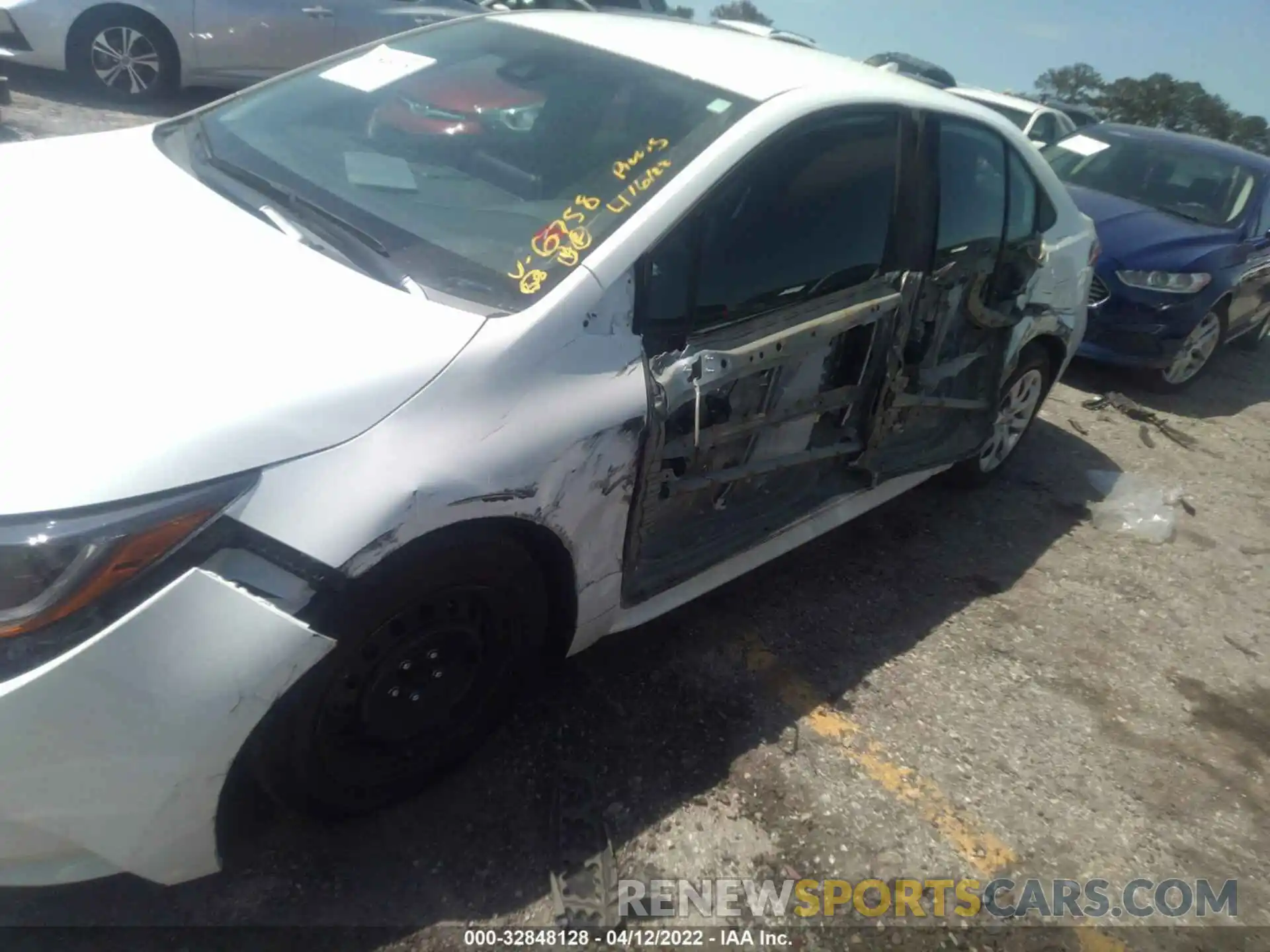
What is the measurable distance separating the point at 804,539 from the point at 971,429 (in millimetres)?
1139

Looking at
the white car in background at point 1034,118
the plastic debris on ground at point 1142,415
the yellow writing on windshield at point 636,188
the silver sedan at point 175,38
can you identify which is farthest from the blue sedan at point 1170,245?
the silver sedan at point 175,38

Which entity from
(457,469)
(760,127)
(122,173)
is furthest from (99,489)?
(760,127)

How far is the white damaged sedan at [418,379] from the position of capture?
1735 mm

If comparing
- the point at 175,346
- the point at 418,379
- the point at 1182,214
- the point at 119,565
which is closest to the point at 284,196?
the point at 175,346

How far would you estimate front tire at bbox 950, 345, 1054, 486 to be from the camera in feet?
13.9

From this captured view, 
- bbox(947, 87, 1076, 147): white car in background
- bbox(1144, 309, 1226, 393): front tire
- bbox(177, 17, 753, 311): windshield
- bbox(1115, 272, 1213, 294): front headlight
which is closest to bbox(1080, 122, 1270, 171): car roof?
bbox(1144, 309, 1226, 393): front tire

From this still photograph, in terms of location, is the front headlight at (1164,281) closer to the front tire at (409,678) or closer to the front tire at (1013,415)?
the front tire at (1013,415)

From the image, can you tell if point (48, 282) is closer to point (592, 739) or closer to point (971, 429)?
point (592, 739)

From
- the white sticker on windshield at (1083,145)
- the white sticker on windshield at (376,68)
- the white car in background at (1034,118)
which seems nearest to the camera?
the white sticker on windshield at (376,68)

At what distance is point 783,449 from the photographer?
9.78ft

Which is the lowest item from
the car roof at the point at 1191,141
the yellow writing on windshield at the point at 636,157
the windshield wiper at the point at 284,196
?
the car roof at the point at 1191,141

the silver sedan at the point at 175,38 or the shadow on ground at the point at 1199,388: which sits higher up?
the silver sedan at the point at 175,38

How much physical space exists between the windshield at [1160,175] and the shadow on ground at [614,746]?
3.94 meters

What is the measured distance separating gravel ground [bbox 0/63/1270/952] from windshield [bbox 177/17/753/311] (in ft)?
4.23
